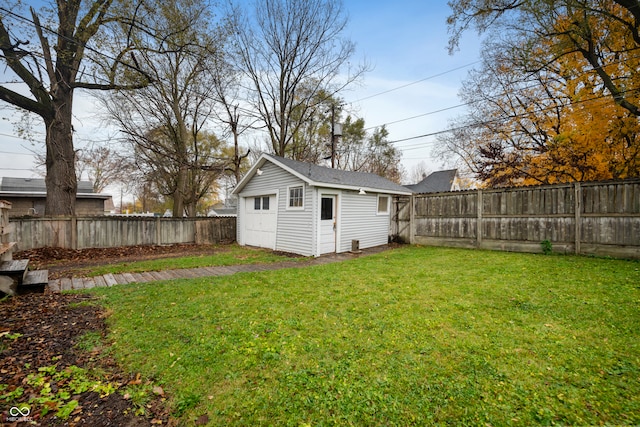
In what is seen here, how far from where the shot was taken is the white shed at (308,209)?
8.98 metres

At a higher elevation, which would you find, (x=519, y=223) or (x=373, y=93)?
(x=373, y=93)

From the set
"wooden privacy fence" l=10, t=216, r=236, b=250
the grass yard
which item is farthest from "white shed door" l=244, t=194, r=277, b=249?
the grass yard

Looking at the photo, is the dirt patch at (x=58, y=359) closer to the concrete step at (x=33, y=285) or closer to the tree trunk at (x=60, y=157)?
the concrete step at (x=33, y=285)

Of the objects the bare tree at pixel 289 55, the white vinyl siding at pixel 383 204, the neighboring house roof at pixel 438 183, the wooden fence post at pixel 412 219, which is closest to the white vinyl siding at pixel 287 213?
the white vinyl siding at pixel 383 204

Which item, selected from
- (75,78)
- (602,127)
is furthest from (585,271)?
(75,78)

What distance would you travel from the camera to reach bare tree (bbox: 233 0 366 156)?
14266mm

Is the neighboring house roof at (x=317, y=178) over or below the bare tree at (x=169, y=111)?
below

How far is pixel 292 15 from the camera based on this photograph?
14445mm

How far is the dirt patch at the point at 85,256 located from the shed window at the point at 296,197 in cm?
394

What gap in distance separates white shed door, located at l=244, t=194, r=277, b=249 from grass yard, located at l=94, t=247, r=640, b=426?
5524 millimetres

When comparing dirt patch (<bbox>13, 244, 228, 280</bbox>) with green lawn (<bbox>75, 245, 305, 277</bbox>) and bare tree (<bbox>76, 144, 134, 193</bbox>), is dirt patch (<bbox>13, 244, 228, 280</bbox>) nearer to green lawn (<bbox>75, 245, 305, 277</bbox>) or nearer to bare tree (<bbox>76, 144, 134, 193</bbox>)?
green lawn (<bbox>75, 245, 305, 277</bbox>)

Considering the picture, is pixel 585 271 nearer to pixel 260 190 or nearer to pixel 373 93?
pixel 260 190

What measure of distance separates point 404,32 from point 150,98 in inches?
495

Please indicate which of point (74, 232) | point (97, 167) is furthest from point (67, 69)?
point (97, 167)
